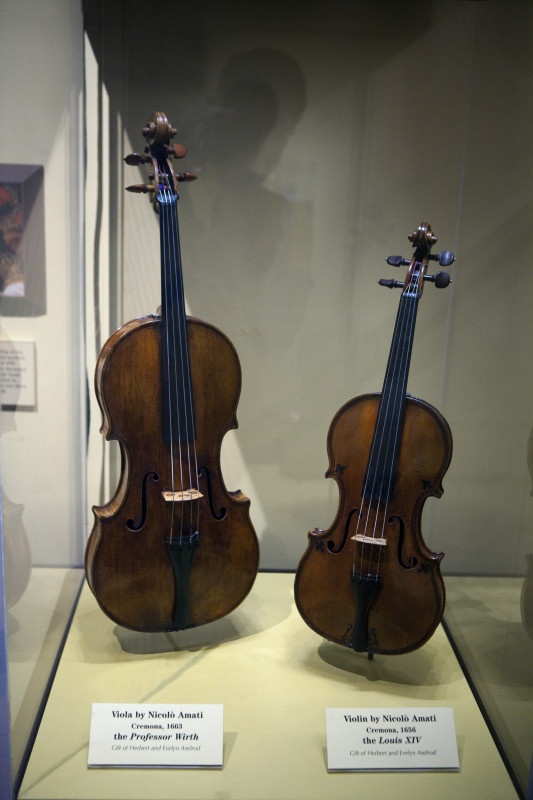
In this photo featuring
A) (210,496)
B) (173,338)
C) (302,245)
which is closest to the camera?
(173,338)

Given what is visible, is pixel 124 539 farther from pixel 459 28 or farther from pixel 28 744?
pixel 459 28

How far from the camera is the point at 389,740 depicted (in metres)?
1.25

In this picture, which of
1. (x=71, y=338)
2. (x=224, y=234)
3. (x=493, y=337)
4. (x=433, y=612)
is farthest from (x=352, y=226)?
(x=433, y=612)

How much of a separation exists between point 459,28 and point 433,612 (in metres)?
1.21

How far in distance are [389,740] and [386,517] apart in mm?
384

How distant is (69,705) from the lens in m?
1.35

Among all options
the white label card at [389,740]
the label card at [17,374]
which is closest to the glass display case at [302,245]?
the label card at [17,374]

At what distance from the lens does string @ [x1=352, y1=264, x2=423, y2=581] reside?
133 cm

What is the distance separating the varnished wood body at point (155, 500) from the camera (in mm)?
1326

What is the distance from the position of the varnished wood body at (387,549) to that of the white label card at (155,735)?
304mm

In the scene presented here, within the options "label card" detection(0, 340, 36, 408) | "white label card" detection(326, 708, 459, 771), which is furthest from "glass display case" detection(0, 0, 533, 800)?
"white label card" detection(326, 708, 459, 771)

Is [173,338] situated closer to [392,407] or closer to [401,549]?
[392,407]

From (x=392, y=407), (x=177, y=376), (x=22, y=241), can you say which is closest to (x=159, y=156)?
(x=22, y=241)

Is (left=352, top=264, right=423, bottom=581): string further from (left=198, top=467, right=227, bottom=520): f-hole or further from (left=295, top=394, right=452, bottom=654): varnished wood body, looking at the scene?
(left=198, top=467, right=227, bottom=520): f-hole
